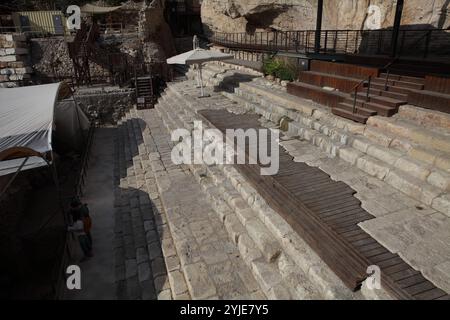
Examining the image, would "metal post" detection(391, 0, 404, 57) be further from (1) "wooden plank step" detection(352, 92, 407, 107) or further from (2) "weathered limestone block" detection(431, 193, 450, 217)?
(2) "weathered limestone block" detection(431, 193, 450, 217)

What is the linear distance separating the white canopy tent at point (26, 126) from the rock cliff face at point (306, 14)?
48.6 ft

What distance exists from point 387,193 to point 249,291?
9.92ft

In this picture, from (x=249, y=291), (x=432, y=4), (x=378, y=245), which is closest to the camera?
(x=378, y=245)

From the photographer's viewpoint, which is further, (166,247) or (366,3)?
(366,3)

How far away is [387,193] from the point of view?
5.35m

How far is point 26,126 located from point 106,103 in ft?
32.7

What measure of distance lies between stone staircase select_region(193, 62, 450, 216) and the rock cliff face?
742 cm

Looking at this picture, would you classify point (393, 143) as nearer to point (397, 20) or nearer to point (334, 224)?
point (334, 224)

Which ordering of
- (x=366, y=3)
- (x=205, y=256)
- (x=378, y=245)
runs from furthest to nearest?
(x=366, y=3) → (x=205, y=256) → (x=378, y=245)

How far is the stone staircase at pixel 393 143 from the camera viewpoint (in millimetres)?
5118

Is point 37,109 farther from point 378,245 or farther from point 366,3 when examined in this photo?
point 366,3

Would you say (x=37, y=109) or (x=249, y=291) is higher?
(x=37, y=109)
